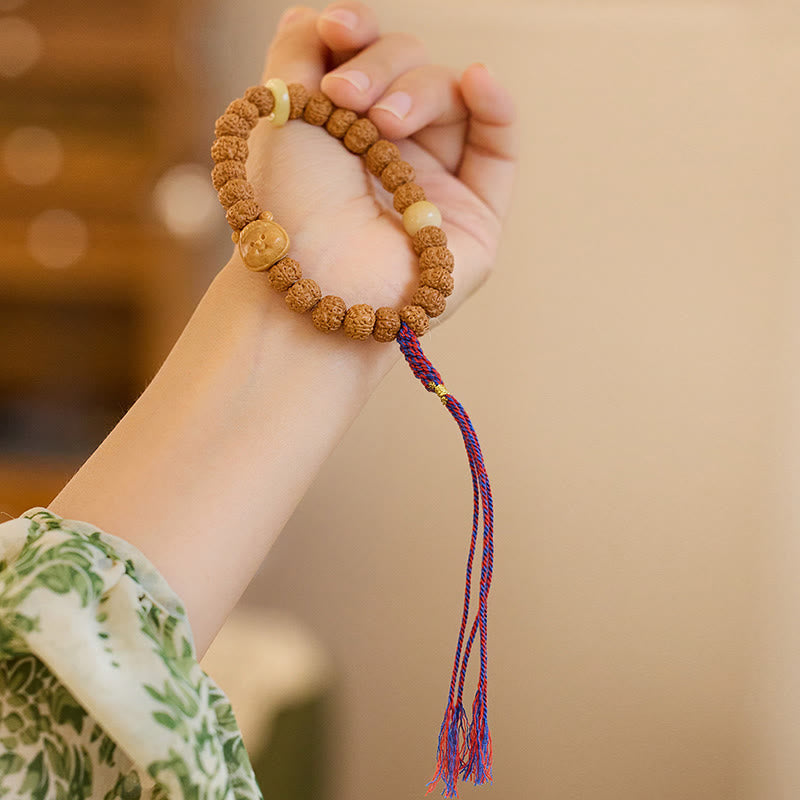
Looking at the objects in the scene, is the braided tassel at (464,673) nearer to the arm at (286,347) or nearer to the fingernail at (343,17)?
the arm at (286,347)

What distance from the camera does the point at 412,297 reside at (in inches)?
20.3

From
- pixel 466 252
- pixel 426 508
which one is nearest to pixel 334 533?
pixel 426 508

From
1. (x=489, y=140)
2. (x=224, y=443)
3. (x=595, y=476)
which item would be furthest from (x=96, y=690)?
(x=595, y=476)

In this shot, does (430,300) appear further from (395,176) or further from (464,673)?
(464,673)

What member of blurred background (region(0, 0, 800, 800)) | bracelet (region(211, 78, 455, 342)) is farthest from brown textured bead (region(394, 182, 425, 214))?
blurred background (region(0, 0, 800, 800))

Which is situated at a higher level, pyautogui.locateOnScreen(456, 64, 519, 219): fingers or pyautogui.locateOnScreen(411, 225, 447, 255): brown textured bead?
pyautogui.locateOnScreen(456, 64, 519, 219): fingers

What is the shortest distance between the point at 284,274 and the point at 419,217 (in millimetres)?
118

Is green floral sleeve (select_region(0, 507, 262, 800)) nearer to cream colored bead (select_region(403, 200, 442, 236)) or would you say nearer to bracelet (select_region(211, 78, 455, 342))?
bracelet (select_region(211, 78, 455, 342))

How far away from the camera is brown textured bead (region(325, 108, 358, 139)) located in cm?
58

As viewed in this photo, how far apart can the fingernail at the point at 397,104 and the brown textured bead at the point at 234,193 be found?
0.41 feet

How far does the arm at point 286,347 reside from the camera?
0.42 meters

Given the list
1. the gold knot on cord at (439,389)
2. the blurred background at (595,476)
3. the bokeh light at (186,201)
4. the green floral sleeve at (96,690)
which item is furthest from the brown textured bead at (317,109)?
the bokeh light at (186,201)

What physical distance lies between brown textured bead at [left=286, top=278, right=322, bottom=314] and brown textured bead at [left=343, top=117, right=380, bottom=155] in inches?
6.2

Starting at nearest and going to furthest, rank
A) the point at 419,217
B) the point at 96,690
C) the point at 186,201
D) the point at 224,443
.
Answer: the point at 96,690 < the point at 224,443 < the point at 419,217 < the point at 186,201
